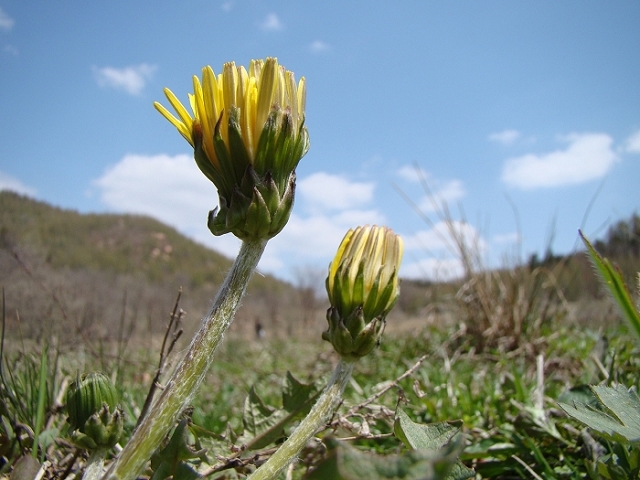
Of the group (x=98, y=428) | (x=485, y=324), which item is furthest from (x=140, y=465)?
(x=485, y=324)

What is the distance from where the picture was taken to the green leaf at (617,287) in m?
0.66

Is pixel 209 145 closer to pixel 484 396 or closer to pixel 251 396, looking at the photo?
pixel 251 396

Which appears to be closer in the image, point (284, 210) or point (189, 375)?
point (189, 375)

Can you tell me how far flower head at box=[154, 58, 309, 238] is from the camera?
3.00 feet

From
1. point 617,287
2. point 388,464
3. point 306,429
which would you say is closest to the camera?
point 388,464

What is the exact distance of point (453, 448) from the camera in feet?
1.71

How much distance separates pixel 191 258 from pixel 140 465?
44.6 metres

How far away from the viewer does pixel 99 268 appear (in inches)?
720

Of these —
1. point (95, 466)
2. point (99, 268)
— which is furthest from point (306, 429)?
point (99, 268)

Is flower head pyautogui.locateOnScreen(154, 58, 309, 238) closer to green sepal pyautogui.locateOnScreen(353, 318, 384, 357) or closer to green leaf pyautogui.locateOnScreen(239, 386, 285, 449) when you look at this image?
green sepal pyautogui.locateOnScreen(353, 318, 384, 357)

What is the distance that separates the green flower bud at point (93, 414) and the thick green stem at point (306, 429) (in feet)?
1.14

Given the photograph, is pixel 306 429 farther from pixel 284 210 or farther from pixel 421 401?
pixel 421 401

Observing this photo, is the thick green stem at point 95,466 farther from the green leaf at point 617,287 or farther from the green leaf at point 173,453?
the green leaf at point 617,287

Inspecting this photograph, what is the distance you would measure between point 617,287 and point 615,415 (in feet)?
1.17
